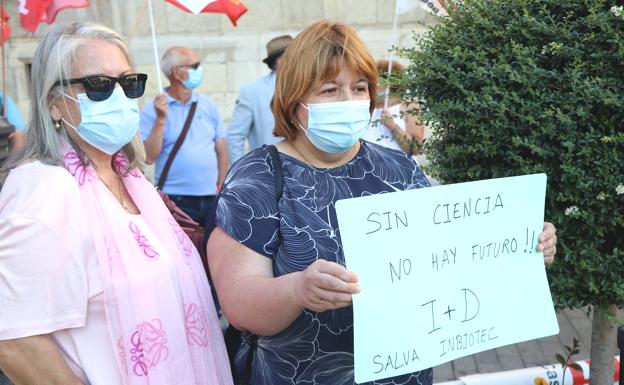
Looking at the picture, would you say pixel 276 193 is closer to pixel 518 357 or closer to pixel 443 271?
pixel 443 271

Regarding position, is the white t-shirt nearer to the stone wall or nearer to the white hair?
the white hair

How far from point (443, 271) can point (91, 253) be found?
940 mm

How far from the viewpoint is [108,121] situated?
2.00 m

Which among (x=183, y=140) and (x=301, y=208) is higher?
(x=301, y=208)

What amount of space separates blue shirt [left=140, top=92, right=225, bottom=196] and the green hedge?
3.09 metres

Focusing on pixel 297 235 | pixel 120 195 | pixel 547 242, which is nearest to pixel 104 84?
pixel 120 195

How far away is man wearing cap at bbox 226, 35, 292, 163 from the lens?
208 inches

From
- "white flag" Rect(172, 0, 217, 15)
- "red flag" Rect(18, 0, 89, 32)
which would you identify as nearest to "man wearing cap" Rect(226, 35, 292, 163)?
"white flag" Rect(172, 0, 217, 15)

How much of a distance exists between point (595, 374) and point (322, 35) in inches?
76.5

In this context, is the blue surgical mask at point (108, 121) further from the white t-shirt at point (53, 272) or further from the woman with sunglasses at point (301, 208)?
the woman with sunglasses at point (301, 208)

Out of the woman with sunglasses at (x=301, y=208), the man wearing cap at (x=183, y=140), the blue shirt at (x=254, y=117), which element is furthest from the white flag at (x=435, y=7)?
the man wearing cap at (x=183, y=140)

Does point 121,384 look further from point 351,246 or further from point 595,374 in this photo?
point 595,374

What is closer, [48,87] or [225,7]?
[48,87]

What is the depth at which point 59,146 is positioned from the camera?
1.95 meters
